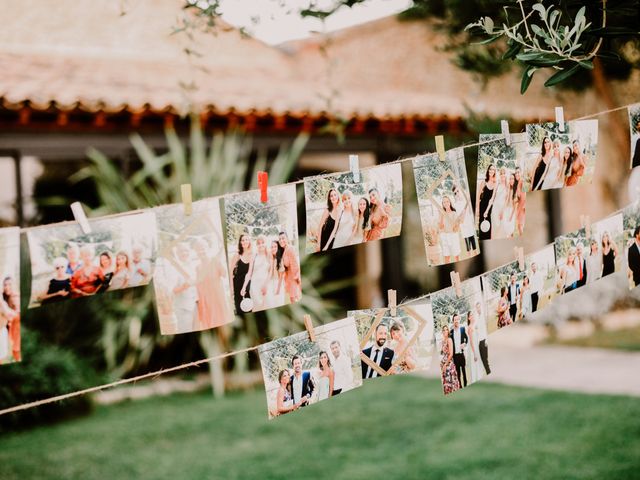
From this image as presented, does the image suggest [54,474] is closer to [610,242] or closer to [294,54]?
[610,242]

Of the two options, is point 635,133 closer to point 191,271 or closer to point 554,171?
point 554,171

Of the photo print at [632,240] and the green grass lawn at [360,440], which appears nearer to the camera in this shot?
the photo print at [632,240]

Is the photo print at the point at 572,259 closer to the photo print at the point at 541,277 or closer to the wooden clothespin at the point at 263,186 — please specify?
the photo print at the point at 541,277

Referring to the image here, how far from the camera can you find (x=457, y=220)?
7.01 feet

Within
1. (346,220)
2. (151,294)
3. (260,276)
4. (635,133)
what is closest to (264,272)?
(260,276)

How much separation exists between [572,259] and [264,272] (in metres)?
1.09

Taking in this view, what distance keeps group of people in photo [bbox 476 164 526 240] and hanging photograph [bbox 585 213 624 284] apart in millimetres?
377

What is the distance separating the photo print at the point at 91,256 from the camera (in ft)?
5.33

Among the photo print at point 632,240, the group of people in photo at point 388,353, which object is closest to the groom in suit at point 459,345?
the group of people in photo at point 388,353

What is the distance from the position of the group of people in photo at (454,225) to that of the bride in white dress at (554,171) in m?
0.31

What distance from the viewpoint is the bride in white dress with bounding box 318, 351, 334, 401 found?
2.00 meters

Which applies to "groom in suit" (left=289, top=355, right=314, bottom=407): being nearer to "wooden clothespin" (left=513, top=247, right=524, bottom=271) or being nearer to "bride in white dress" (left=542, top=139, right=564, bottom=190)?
"wooden clothespin" (left=513, top=247, right=524, bottom=271)

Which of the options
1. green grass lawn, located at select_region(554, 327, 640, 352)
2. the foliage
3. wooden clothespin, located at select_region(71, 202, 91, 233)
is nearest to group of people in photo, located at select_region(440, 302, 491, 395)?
wooden clothespin, located at select_region(71, 202, 91, 233)

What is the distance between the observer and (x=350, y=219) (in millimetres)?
2039
